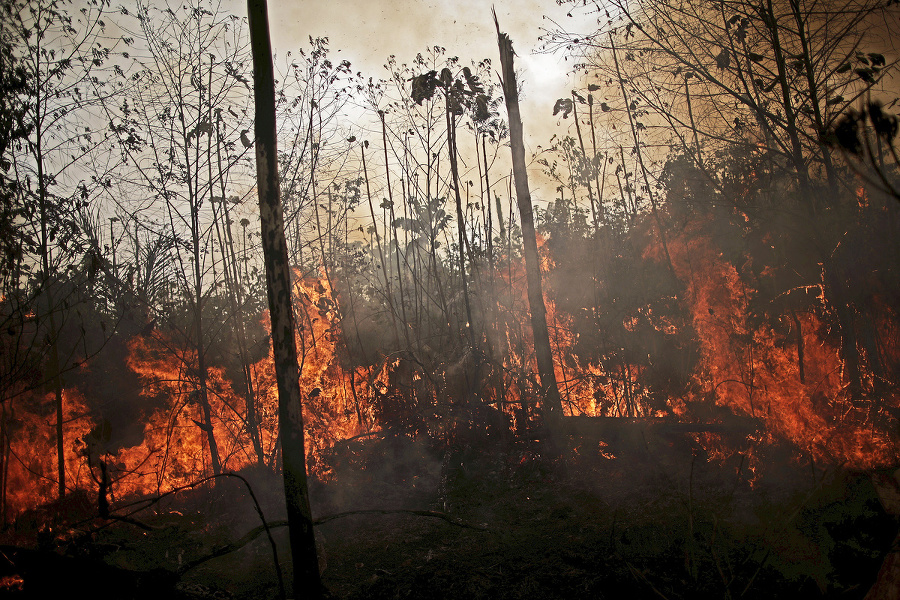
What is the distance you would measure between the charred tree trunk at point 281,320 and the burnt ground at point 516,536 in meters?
0.43

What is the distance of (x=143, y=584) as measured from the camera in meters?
3.60

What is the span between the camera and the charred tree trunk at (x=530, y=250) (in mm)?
8812

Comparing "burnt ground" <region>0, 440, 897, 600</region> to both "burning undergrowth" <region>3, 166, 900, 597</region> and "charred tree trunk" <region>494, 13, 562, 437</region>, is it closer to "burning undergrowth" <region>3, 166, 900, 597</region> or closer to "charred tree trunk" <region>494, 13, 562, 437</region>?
"burning undergrowth" <region>3, 166, 900, 597</region>

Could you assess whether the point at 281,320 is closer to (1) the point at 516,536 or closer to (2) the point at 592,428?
(1) the point at 516,536

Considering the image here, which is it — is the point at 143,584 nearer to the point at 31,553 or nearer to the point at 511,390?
the point at 31,553

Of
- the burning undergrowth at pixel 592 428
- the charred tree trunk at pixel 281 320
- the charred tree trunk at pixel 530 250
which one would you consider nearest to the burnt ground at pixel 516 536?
the burning undergrowth at pixel 592 428

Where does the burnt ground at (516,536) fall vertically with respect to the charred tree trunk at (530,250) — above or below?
below

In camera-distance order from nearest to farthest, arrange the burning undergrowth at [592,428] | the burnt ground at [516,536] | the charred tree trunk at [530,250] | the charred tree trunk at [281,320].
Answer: the charred tree trunk at [281,320] < the burnt ground at [516,536] < the burning undergrowth at [592,428] < the charred tree trunk at [530,250]

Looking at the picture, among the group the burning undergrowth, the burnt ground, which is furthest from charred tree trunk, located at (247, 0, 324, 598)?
the burning undergrowth

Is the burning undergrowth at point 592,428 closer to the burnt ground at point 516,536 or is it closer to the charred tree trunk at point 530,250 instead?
the burnt ground at point 516,536

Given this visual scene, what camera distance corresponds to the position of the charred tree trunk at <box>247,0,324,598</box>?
3.83m

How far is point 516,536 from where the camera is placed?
6.05m

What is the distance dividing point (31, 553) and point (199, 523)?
446 centimetres

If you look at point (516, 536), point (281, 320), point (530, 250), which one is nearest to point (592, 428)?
point (516, 536)
